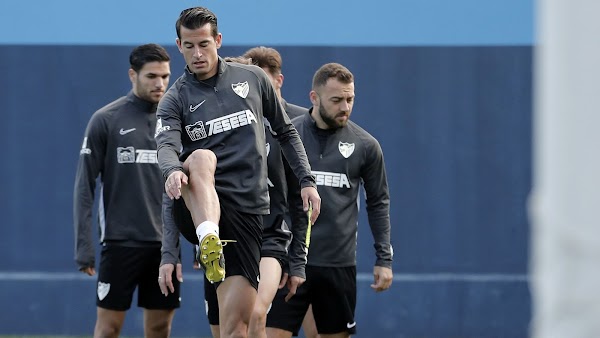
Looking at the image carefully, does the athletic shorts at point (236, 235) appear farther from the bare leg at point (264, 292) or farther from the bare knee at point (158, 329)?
the bare knee at point (158, 329)

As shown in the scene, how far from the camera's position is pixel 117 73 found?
10.3 meters

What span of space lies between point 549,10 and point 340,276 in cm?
526

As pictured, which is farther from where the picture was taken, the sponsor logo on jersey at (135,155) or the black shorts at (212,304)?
the sponsor logo on jersey at (135,155)

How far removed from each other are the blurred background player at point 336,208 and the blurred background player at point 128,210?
1032 mm

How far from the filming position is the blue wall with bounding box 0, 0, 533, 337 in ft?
33.1

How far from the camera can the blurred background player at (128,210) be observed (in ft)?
25.3

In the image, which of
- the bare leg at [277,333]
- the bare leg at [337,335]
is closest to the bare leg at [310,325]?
the bare leg at [337,335]

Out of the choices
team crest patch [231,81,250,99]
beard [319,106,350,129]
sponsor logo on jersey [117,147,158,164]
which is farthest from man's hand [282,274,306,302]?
sponsor logo on jersey [117,147,158,164]

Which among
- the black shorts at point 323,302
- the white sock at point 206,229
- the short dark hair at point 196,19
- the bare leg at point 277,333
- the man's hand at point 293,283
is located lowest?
the bare leg at point 277,333

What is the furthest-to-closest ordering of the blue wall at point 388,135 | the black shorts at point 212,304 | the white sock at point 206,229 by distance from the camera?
the blue wall at point 388,135
the black shorts at point 212,304
the white sock at point 206,229

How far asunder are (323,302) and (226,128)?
1.78 metres

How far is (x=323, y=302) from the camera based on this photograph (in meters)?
7.16

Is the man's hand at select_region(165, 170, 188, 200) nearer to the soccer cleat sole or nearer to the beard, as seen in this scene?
the soccer cleat sole

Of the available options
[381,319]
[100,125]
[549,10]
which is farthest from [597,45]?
[381,319]
